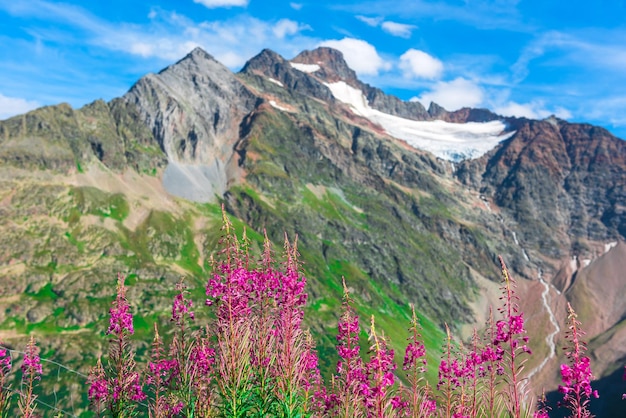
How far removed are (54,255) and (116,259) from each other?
2005cm

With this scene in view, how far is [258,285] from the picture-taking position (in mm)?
11945

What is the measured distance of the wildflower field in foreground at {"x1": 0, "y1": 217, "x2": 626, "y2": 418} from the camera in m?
10.3

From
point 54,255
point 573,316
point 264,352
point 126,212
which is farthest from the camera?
point 126,212

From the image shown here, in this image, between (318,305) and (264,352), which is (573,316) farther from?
(318,305)

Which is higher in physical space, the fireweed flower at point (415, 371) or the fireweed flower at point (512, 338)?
the fireweed flower at point (512, 338)

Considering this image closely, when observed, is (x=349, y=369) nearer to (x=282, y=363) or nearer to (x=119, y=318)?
(x=282, y=363)

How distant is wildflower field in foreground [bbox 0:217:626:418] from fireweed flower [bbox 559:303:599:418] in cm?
2

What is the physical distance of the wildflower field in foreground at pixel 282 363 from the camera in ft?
33.8

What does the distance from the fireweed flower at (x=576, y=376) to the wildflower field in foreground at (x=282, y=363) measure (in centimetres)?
2

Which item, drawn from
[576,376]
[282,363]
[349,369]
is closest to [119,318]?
[282,363]

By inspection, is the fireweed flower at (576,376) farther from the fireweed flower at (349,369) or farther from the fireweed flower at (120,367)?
the fireweed flower at (120,367)

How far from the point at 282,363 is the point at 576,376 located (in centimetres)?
656

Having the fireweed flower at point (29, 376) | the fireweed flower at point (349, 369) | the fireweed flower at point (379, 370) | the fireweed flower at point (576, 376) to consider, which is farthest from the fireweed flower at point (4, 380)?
the fireweed flower at point (576, 376)

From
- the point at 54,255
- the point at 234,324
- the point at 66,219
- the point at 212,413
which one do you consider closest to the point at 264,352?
the point at 234,324
